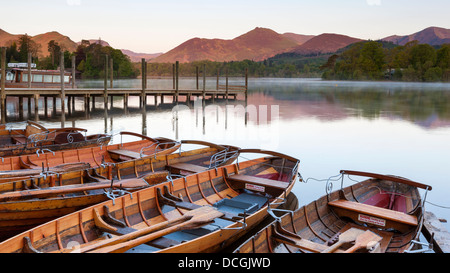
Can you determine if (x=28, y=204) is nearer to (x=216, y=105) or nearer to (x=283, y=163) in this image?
(x=283, y=163)

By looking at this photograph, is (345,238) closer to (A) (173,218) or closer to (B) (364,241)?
(B) (364,241)

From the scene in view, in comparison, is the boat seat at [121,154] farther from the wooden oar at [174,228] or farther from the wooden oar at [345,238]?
the wooden oar at [345,238]

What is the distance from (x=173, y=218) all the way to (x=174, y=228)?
1350mm

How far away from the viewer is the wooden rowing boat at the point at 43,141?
12.3 m

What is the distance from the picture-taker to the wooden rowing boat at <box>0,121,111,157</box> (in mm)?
12265

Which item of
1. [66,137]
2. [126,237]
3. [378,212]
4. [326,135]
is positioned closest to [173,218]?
[126,237]

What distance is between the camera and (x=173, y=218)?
26.0ft

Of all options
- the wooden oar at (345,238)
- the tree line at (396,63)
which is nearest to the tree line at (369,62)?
the tree line at (396,63)

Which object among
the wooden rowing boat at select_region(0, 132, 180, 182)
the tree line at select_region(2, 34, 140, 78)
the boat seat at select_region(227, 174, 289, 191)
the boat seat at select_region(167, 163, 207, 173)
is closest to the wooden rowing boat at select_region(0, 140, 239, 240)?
the boat seat at select_region(167, 163, 207, 173)

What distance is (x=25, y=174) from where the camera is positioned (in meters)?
Answer: 9.50

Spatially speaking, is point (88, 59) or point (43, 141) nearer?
point (43, 141)

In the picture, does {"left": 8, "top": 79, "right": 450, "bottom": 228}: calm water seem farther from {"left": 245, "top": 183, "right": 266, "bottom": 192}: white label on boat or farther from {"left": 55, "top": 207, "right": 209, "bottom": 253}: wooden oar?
{"left": 55, "top": 207, "right": 209, "bottom": 253}: wooden oar

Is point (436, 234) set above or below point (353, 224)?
below

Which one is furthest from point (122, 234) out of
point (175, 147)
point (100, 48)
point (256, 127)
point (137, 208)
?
point (100, 48)
